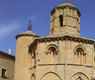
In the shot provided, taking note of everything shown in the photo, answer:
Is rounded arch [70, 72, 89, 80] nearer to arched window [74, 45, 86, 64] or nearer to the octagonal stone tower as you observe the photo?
arched window [74, 45, 86, 64]

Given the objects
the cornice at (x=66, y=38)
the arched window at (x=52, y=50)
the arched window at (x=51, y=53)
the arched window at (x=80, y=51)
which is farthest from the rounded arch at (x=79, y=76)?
the cornice at (x=66, y=38)

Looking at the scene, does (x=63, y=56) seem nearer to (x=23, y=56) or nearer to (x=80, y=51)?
(x=80, y=51)

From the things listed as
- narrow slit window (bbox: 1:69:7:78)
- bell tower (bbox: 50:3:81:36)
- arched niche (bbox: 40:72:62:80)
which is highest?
bell tower (bbox: 50:3:81:36)

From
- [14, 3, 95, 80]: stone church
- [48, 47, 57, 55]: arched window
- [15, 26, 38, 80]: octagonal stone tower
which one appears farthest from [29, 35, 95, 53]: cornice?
[15, 26, 38, 80]: octagonal stone tower

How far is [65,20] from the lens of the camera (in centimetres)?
2269

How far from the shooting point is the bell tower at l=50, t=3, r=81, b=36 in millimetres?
22552

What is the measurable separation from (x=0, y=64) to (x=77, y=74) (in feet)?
34.1

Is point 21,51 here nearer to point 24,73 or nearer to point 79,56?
point 24,73

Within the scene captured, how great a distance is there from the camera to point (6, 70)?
2709cm

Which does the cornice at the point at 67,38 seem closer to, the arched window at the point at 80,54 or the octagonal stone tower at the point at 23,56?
the arched window at the point at 80,54

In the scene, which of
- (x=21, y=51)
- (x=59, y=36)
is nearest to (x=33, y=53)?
(x=21, y=51)

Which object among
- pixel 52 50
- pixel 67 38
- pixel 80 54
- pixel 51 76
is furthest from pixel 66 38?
pixel 51 76

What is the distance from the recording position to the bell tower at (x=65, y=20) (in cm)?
2255

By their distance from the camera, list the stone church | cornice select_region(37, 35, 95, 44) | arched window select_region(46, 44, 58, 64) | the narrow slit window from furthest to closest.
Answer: the narrow slit window
arched window select_region(46, 44, 58, 64)
cornice select_region(37, 35, 95, 44)
the stone church
